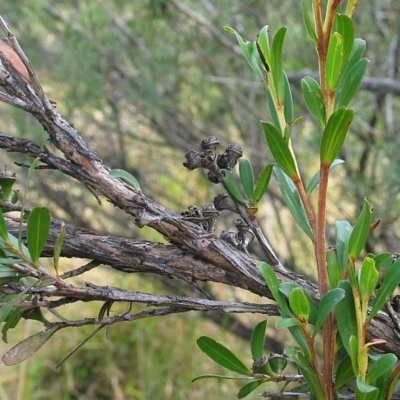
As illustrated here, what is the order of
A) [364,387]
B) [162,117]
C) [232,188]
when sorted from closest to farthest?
[364,387], [232,188], [162,117]

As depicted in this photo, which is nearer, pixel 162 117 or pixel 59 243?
pixel 59 243

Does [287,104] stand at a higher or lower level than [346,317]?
higher

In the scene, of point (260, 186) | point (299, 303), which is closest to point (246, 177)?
point (260, 186)

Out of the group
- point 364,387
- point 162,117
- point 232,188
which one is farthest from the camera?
point 162,117

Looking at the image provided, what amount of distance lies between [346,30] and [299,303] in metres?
0.16

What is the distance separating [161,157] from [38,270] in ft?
5.30

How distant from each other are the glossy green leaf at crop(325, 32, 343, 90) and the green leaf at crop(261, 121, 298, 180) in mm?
43

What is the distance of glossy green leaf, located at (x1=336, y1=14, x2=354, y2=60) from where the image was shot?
14.8 inches

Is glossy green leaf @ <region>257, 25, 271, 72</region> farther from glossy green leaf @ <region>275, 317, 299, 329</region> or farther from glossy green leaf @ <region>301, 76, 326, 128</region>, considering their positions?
glossy green leaf @ <region>275, 317, 299, 329</region>

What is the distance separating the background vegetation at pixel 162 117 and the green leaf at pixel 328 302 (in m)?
0.86

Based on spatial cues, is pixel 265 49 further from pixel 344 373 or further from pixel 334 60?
pixel 344 373

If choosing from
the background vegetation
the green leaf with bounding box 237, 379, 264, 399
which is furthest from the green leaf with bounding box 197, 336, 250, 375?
the background vegetation

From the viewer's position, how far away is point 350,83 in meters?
0.39

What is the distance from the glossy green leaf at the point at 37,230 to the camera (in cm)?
39
